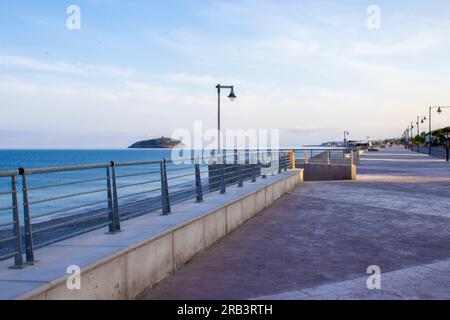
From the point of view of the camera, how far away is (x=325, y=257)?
7.25 m

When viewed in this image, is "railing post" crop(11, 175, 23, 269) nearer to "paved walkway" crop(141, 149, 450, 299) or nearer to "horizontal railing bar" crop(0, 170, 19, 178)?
"horizontal railing bar" crop(0, 170, 19, 178)

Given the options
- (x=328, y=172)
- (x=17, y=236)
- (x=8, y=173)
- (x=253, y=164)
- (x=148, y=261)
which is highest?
(x=8, y=173)

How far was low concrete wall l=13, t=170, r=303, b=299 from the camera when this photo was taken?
438 cm

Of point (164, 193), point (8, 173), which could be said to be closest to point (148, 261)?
point (8, 173)

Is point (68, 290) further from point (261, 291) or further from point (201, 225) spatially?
point (201, 225)

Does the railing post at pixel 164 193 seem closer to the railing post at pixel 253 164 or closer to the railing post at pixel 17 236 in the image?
the railing post at pixel 17 236

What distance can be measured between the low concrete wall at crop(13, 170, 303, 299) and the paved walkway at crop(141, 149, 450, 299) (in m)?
0.16

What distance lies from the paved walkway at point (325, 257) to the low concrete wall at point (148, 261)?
16 cm

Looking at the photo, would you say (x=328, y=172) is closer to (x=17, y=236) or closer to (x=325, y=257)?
(x=325, y=257)

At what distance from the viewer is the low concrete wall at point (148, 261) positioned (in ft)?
14.4

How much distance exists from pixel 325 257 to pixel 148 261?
9.28 feet

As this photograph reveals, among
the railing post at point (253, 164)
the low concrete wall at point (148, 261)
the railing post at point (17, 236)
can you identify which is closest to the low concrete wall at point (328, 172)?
the railing post at point (253, 164)
